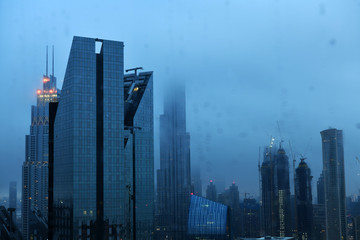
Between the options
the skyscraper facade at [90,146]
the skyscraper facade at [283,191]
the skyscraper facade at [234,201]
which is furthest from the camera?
the skyscraper facade at [283,191]

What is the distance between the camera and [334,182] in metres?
81.1

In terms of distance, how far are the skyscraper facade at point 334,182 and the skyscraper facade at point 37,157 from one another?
50.7m

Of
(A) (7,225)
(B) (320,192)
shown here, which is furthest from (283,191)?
(A) (7,225)

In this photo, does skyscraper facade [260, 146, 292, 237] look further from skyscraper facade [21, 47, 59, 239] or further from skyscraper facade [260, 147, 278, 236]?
skyscraper facade [21, 47, 59, 239]

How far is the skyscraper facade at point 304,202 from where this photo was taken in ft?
250

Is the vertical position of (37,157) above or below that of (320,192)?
above

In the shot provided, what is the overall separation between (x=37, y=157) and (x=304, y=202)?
166ft

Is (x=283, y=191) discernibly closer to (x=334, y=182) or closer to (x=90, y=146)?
(x=334, y=182)

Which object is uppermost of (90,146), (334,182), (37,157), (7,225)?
(37,157)

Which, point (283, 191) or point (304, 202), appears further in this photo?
point (283, 191)

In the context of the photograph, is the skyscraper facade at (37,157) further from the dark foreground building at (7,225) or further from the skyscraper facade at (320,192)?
the skyscraper facade at (320,192)

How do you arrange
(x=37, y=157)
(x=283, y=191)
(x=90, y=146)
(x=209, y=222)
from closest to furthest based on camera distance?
(x=90, y=146) < (x=209, y=222) < (x=37, y=157) < (x=283, y=191)

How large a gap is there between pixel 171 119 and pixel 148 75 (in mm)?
58546

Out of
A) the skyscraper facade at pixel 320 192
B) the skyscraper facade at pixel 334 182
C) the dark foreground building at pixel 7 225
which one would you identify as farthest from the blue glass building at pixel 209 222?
the skyscraper facade at pixel 320 192
